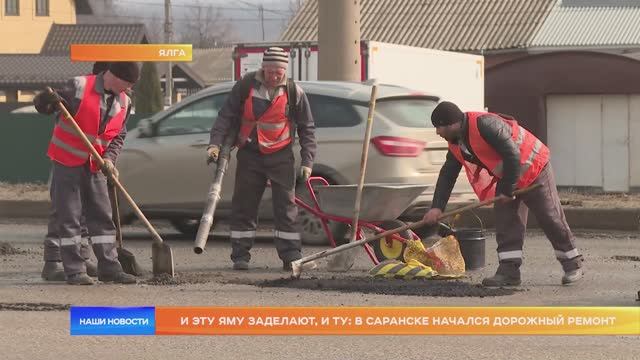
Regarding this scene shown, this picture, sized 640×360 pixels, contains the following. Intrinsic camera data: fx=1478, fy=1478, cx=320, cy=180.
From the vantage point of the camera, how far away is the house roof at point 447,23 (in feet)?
121

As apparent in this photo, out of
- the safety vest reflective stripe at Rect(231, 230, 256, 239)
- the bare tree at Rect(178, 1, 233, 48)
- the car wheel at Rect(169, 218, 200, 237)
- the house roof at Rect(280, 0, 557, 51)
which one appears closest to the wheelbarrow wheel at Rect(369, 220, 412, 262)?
the safety vest reflective stripe at Rect(231, 230, 256, 239)

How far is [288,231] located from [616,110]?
56.3ft

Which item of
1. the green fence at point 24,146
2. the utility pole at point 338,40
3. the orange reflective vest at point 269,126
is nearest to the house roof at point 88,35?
the green fence at point 24,146

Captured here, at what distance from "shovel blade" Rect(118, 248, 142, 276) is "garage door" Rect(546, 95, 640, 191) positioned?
1789 cm

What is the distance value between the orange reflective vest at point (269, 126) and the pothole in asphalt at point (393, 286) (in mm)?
1384

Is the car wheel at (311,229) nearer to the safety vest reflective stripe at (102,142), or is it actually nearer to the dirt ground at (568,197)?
the safety vest reflective stripe at (102,142)

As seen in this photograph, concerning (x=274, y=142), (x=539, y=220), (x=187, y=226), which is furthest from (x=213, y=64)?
(x=539, y=220)

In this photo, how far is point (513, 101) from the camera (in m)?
29.0

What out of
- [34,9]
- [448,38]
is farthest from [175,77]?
[448,38]

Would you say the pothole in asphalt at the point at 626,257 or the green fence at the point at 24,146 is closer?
the pothole in asphalt at the point at 626,257

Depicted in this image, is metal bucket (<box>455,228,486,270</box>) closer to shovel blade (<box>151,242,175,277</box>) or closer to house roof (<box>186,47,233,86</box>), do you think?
shovel blade (<box>151,242,175,277</box>)

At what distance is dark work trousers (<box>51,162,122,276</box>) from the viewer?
36.5 feet

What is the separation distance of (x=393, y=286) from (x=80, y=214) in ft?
8.08

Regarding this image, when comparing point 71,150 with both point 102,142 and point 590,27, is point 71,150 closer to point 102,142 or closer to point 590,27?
point 102,142
